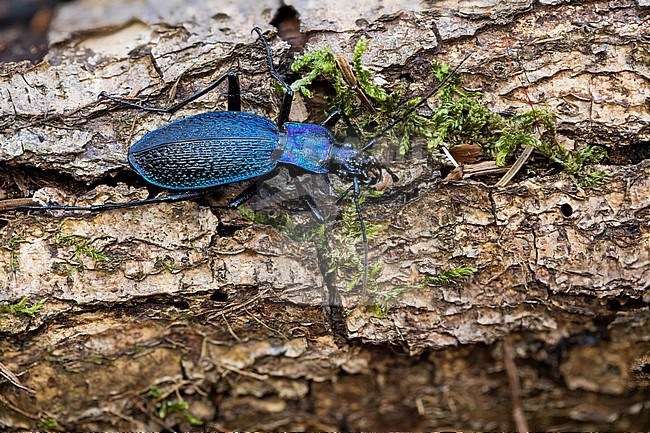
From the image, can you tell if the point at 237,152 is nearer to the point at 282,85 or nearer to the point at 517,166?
the point at 282,85

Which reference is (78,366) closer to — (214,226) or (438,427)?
(214,226)

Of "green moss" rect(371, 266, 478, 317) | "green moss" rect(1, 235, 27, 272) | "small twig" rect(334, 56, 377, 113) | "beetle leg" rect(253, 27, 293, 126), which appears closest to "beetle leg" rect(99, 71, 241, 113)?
"beetle leg" rect(253, 27, 293, 126)

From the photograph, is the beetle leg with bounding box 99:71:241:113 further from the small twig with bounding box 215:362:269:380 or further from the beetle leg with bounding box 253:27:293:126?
the small twig with bounding box 215:362:269:380

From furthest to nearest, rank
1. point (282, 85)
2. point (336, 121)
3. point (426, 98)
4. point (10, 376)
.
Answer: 1. point (336, 121)
2. point (282, 85)
3. point (426, 98)
4. point (10, 376)

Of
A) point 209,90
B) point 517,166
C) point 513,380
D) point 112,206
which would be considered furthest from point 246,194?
point 513,380

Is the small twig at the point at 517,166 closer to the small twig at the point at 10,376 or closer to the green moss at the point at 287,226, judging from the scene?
the green moss at the point at 287,226

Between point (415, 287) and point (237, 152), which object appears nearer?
point (415, 287)

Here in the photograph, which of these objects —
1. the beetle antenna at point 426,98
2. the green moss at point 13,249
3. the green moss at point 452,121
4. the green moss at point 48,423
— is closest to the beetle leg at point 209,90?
the green moss at point 452,121
